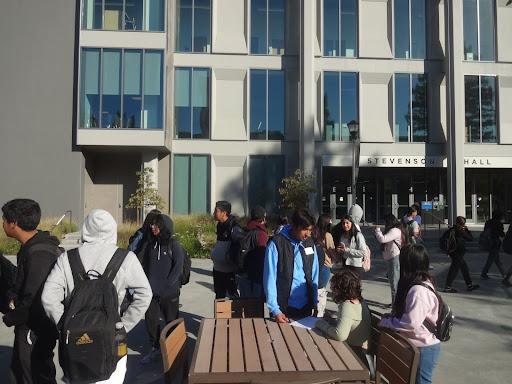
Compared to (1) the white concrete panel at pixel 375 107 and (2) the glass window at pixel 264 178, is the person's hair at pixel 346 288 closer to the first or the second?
(2) the glass window at pixel 264 178

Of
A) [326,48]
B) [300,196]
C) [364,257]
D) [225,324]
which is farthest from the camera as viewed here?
[326,48]

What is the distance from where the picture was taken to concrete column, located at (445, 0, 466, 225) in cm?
2358

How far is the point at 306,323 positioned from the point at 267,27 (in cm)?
2340

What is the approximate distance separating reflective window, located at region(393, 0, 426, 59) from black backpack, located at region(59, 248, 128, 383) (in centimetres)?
2532

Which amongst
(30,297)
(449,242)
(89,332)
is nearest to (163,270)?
(30,297)

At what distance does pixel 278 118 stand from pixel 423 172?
8723mm

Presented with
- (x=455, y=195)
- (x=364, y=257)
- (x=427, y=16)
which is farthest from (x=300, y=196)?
(x=364, y=257)

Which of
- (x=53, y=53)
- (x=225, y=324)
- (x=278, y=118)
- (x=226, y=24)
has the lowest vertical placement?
(x=225, y=324)

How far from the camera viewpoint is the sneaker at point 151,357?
5.34 metres

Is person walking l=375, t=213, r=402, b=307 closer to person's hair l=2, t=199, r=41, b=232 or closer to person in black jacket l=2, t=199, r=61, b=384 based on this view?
person in black jacket l=2, t=199, r=61, b=384

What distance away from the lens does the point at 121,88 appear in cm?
2216

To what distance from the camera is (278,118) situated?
82.5 feet

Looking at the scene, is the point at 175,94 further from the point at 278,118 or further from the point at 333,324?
the point at 333,324

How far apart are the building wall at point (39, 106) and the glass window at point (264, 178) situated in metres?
8.67
